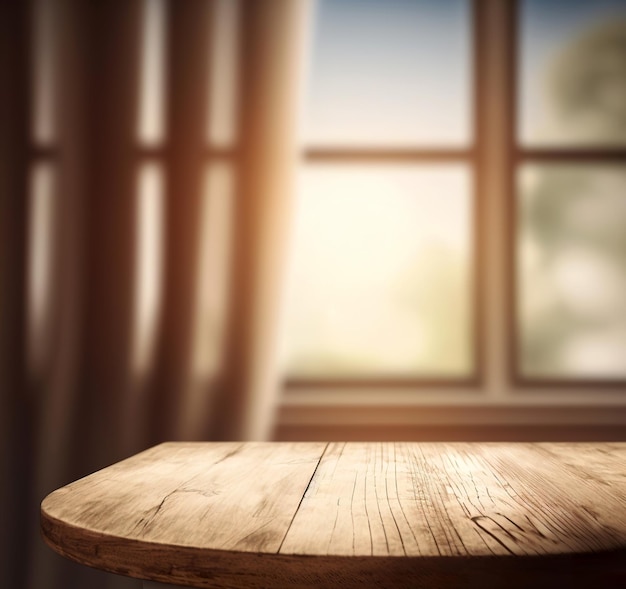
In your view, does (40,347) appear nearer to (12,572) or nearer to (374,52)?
(12,572)

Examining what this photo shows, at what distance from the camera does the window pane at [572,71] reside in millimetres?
2178

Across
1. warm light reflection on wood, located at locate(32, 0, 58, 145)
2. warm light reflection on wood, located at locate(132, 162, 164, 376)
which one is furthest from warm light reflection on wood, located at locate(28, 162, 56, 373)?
warm light reflection on wood, located at locate(132, 162, 164, 376)

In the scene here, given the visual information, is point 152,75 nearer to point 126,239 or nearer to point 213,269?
point 126,239

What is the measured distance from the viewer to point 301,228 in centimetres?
222

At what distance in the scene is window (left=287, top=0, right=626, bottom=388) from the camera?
7.06 ft

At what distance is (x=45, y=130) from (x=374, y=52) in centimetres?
108

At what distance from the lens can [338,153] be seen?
7.22ft

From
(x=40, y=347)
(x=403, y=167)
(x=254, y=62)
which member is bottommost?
(x=40, y=347)

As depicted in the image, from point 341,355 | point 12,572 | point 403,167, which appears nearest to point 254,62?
point 403,167

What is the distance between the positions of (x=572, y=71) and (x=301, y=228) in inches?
39.8

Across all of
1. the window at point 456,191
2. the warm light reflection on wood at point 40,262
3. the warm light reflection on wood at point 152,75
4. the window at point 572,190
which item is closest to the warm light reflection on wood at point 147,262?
the warm light reflection on wood at point 152,75

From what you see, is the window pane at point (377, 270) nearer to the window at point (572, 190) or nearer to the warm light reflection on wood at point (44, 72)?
the window at point (572, 190)

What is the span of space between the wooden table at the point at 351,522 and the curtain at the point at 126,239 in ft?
3.05

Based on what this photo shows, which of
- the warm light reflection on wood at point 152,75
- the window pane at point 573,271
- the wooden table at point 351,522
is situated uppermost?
the warm light reflection on wood at point 152,75
